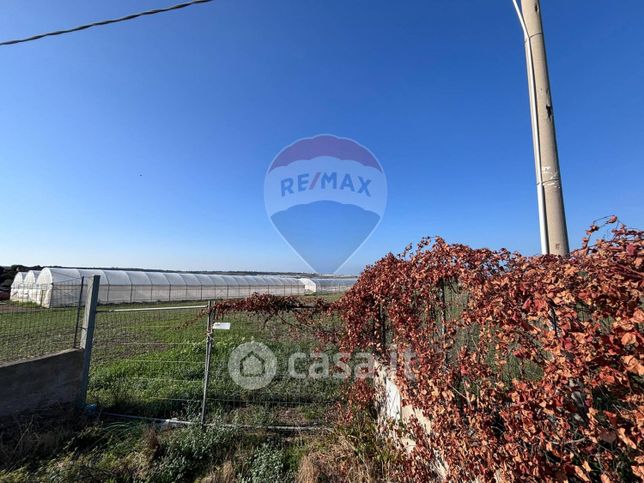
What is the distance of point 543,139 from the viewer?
2.64m

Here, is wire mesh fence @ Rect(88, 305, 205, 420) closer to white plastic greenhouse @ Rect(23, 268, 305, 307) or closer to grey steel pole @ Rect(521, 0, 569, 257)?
grey steel pole @ Rect(521, 0, 569, 257)

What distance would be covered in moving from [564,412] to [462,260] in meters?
0.99

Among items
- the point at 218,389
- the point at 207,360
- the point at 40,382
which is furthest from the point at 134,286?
the point at 207,360

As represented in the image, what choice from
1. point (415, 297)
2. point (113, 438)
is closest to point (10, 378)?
point (113, 438)

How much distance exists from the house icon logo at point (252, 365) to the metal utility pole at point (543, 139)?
4471 mm

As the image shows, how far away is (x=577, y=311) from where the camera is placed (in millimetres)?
1328

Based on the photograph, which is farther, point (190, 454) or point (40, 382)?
point (40, 382)

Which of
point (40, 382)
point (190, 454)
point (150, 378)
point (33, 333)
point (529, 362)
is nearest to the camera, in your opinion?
point (529, 362)

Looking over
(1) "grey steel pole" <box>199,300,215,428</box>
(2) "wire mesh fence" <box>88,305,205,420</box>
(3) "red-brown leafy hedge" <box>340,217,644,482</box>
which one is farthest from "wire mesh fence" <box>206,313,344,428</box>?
(3) "red-brown leafy hedge" <box>340,217,644,482</box>

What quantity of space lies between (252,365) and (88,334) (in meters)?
2.61

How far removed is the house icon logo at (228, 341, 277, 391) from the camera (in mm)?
5137

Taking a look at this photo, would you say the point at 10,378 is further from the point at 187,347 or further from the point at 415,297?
the point at 415,297

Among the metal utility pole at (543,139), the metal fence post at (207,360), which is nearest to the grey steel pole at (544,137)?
the metal utility pole at (543,139)

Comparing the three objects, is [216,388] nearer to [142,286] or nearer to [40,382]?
[40,382]
